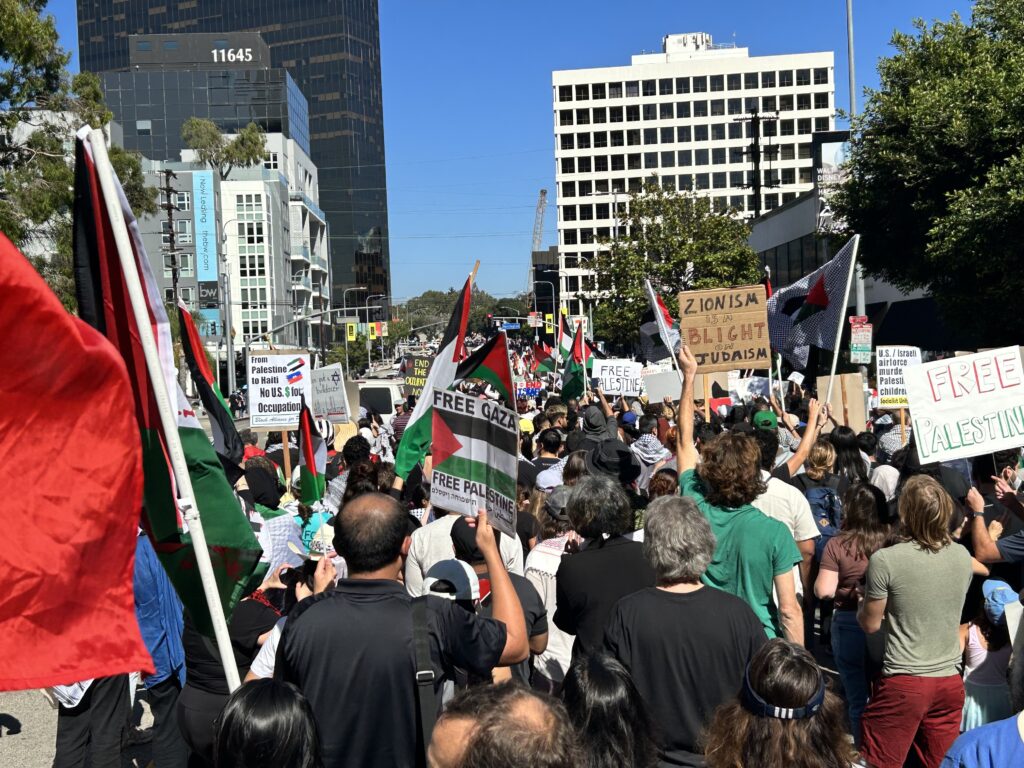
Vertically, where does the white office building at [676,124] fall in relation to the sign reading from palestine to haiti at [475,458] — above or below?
above

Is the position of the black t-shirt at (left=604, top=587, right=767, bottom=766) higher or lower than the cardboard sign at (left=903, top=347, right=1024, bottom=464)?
lower

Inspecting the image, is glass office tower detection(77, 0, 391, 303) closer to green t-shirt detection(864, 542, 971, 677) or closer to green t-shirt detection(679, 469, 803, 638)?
green t-shirt detection(679, 469, 803, 638)

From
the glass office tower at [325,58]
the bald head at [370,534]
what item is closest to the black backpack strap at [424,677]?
the bald head at [370,534]

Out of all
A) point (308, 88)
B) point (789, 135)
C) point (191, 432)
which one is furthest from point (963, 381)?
point (308, 88)

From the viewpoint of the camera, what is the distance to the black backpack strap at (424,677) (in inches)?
132

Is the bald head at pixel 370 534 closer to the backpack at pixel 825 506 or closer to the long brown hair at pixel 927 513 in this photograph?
the long brown hair at pixel 927 513

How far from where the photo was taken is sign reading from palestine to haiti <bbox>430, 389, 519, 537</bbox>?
4750mm

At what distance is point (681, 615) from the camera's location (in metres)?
3.98

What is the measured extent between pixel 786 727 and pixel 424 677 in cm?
106

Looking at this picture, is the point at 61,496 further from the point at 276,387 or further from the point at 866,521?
the point at 276,387

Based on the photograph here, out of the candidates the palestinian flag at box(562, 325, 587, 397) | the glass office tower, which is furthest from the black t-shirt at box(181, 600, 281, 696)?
the glass office tower

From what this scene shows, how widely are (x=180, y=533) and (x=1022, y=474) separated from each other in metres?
5.54

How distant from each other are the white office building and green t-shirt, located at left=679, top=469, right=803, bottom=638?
105m

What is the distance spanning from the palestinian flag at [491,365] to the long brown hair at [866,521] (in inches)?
98.3
